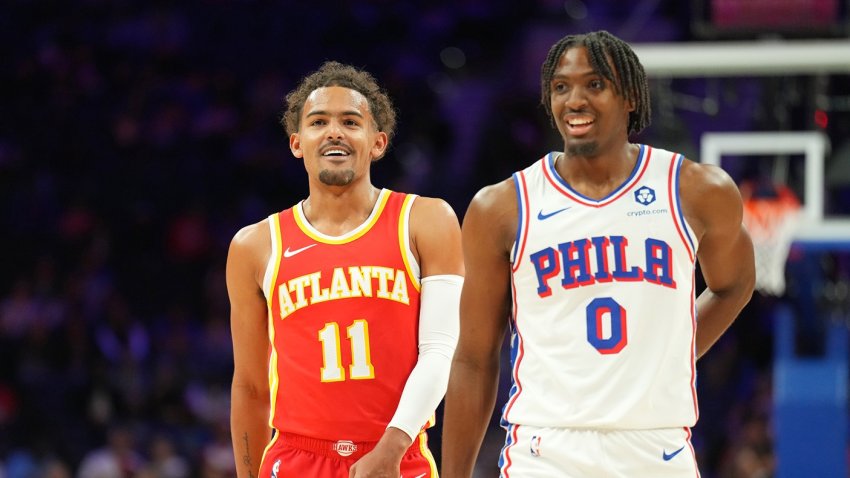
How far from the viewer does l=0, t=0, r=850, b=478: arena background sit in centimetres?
882

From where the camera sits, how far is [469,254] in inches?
145

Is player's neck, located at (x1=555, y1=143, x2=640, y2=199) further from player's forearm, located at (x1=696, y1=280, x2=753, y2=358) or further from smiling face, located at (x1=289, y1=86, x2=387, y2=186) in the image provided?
smiling face, located at (x1=289, y1=86, x2=387, y2=186)

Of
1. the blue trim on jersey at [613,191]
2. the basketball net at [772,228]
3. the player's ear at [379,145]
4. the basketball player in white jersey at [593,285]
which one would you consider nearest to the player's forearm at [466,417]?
the basketball player in white jersey at [593,285]

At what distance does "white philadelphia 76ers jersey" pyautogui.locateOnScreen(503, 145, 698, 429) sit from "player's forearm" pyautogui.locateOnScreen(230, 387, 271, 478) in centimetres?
121

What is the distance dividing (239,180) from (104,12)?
2.85 metres

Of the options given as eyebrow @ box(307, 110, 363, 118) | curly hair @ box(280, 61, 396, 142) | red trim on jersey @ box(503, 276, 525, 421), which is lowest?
red trim on jersey @ box(503, 276, 525, 421)

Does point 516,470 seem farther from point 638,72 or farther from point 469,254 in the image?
point 638,72

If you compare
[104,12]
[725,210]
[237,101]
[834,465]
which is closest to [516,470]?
[725,210]

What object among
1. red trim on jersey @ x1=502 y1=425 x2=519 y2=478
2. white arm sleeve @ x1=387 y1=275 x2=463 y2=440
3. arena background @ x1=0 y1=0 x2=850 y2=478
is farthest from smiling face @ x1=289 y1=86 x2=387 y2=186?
arena background @ x1=0 y1=0 x2=850 y2=478

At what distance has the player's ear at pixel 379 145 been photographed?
450 cm

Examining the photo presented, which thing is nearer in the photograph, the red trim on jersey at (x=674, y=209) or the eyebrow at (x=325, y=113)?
the red trim on jersey at (x=674, y=209)

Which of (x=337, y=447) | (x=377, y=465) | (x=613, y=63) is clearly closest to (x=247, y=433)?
(x=337, y=447)

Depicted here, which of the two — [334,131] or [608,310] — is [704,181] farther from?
[334,131]

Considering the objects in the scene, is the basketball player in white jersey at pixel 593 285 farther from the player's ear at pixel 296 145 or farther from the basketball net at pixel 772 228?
the basketball net at pixel 772 228
